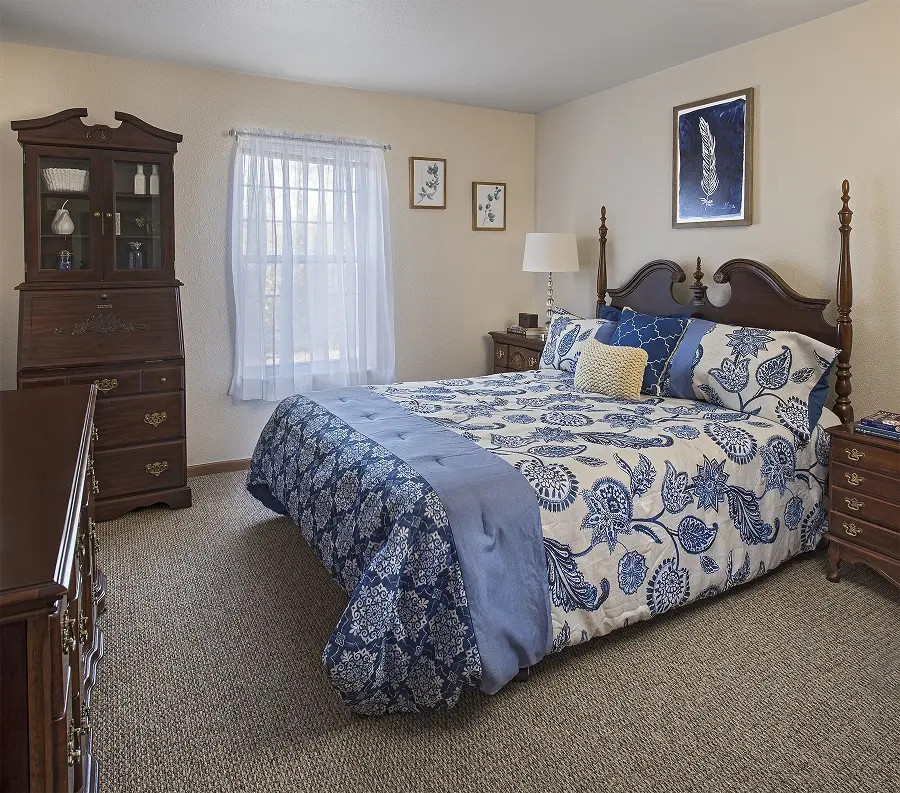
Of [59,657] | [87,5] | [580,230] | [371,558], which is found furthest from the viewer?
[580,230]

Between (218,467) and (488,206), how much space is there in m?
2.69

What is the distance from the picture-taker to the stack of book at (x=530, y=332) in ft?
15.8

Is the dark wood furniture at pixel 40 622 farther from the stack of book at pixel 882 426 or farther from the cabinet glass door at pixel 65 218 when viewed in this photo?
the stack of book at pixel 882 426

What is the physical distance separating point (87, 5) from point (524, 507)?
2.96 m

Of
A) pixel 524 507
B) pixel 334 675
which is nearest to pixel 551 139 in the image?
pixel 524 507

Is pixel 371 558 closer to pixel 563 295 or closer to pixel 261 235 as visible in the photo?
pixel 261 235

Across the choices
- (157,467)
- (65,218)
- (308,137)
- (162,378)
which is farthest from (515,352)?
(65,218)

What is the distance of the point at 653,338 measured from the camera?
3.59 m

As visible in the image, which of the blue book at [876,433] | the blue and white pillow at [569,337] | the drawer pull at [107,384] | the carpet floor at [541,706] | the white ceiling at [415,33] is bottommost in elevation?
the carpet floor at [541,706]

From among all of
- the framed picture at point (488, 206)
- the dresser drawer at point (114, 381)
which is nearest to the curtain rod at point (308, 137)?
the framed picture at point (488, 206)

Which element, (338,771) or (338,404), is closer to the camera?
(338,771)

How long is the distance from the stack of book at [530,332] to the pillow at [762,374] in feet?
5.03

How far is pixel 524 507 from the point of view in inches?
84.9

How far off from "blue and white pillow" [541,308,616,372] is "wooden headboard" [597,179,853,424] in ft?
1.20
